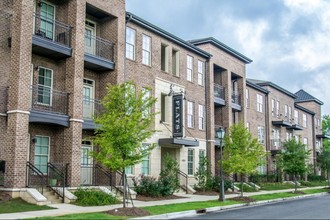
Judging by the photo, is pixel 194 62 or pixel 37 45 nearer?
pixel 37 45

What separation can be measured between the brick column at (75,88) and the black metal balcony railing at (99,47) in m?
2.12

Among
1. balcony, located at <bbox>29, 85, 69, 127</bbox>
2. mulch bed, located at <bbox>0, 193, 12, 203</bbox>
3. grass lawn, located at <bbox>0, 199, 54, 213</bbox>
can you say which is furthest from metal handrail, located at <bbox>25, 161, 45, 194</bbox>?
balcony, located at <bbox>29, 85, 69, 127</bbox>

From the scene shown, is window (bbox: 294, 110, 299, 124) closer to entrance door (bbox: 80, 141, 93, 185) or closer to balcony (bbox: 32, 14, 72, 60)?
entrance door (bbox: 80, 141, 93, 185)

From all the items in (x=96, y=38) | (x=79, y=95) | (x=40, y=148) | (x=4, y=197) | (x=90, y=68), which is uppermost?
(x=96, y=38)

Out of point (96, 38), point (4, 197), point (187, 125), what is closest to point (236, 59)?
point (187, 125)

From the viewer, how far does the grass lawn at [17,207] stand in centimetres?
1608

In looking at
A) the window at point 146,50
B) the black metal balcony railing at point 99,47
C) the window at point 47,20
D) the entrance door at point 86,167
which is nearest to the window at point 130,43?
the window at point 146,50

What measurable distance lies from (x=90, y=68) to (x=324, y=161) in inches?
1377

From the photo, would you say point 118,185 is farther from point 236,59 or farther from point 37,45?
point 236,59

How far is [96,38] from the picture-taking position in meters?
23.9

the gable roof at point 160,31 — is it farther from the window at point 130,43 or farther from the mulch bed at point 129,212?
the mulch bed at point 129,212

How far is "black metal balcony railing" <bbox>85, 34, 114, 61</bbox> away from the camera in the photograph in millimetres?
24188

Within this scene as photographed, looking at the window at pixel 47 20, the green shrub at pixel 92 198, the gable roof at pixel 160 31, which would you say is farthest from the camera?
the gable roof at pixel 160 31

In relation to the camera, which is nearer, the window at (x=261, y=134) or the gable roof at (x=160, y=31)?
the gable roof at (x=160, y=31)
